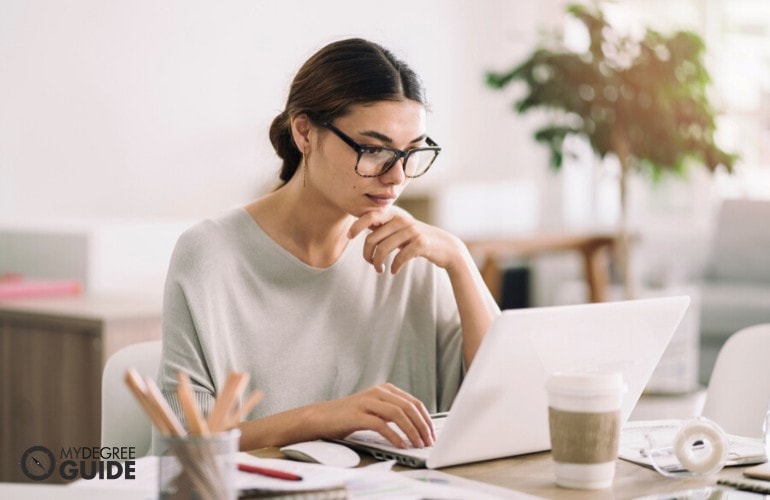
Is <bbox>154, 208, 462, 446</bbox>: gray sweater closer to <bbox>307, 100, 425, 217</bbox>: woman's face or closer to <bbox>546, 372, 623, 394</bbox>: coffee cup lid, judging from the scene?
<bbox>307, 100, 425, 217</bbox>: woman's face

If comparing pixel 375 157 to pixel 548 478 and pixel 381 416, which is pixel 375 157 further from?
pixel 548 478

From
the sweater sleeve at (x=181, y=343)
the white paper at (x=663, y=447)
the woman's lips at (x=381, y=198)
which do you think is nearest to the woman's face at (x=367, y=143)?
the woman's lips at (x=381, y=198)

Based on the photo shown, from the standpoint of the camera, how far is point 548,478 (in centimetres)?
123

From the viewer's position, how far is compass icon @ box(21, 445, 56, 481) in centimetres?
260

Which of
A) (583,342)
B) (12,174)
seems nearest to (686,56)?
(12,174)

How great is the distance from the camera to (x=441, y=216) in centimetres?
534

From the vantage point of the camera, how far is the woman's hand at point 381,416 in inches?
51.4

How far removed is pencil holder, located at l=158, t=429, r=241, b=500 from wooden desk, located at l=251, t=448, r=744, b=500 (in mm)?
346

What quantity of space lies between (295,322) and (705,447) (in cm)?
69

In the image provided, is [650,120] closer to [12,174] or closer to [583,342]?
[12,174]

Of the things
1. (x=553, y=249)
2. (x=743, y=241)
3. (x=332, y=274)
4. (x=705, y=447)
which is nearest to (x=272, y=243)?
(x=332, y=274)

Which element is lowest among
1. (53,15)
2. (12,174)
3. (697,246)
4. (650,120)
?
(697,246)

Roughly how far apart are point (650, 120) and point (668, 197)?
2526 millimetres

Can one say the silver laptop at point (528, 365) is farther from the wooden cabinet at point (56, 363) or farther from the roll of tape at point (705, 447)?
the wooden cabinet at point (56, 363)
